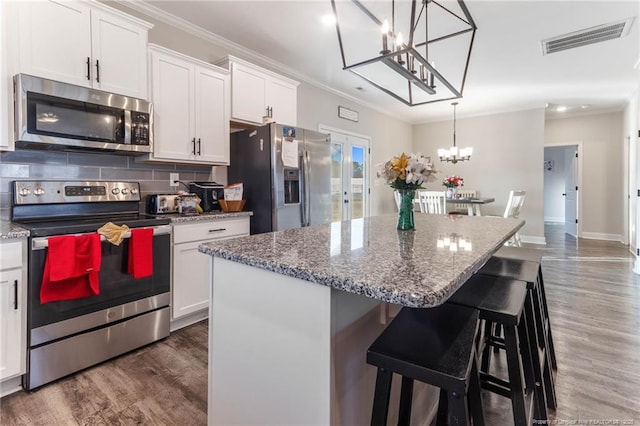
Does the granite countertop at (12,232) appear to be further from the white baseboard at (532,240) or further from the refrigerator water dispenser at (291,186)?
the white baseboard at (532,240)

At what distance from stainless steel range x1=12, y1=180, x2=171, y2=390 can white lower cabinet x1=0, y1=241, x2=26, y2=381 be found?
0.03 metres

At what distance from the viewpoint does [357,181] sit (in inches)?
227

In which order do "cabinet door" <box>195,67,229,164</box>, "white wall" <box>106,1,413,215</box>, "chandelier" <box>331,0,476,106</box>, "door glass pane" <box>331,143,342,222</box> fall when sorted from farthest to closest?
"door glass pane" <box>331,143,342,222</box> < "white wall" <box>106,1,413,215</box> < "cabinet door" <box>195,67,229,164</box> < "chandelier" <box>331,0,476,106</box>

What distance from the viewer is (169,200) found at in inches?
110

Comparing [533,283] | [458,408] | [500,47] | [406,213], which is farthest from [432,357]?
[500,47]

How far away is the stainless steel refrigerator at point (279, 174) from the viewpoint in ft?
9.84

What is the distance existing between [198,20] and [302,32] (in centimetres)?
95

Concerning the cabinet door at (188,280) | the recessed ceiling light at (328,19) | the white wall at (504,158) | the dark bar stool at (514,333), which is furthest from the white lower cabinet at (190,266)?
the white wall at (504,158)

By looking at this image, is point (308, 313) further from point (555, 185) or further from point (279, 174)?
point (555, 185)

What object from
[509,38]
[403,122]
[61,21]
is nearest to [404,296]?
[61,21]

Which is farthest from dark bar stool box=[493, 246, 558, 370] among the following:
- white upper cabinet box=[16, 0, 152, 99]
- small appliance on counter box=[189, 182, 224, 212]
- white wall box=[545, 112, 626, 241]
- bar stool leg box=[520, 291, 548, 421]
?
white wall box=[545, 112, 626, 241]

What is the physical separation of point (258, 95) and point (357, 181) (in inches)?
111

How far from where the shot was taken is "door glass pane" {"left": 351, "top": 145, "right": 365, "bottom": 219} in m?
5.59

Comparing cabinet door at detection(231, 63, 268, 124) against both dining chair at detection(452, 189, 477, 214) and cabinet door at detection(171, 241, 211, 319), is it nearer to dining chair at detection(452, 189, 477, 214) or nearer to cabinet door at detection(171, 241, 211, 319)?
cabinet door at detection(171, 241, 211, 319)
